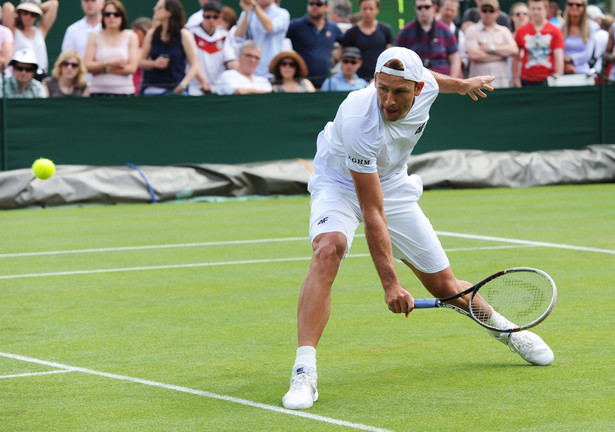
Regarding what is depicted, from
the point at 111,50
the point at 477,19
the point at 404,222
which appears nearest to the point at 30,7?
the point at 111,50

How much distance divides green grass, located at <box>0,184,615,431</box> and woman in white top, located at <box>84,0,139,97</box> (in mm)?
3501

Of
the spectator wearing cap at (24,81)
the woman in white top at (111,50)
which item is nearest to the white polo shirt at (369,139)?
the woman in white top at (111,50)

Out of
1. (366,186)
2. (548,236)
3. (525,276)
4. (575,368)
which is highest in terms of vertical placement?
(366,186)

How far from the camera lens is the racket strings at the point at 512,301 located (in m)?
5.61

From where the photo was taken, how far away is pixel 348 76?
53.2 ft

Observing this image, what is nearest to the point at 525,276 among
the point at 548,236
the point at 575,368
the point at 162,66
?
the point at 575,368

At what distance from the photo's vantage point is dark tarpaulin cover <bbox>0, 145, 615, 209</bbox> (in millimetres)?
14719

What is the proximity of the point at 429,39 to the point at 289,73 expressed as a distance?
2.17 metres

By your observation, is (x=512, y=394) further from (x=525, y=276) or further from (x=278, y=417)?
(x=278, y=417)

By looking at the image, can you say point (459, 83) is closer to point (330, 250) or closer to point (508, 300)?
point (508, 300)

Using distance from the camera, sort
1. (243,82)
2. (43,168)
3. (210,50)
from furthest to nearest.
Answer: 1. (243,82)
2. (210,50)
3. (43,168)

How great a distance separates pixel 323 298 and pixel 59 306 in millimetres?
3181

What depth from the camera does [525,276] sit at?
18.7ft

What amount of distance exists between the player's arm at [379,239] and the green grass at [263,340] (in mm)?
507
